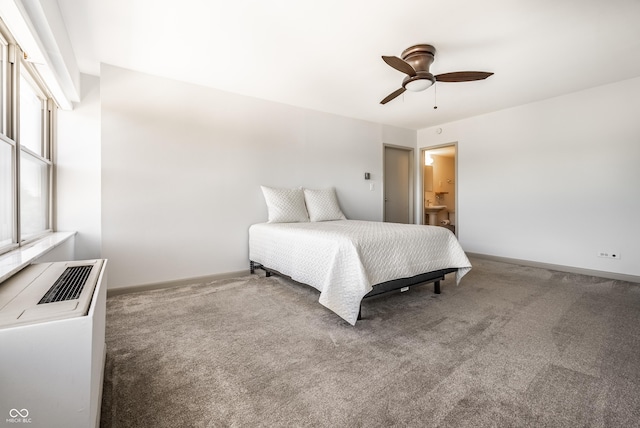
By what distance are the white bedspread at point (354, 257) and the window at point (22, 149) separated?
6.50ft

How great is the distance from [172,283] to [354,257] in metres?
2.31

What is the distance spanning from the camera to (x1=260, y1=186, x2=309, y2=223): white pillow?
3.63 metres

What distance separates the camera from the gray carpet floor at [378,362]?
1.26 metres

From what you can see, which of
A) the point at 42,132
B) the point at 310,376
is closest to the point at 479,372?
the point at 310,376

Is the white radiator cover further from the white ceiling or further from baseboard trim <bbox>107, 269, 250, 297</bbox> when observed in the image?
baseboard trim <bbox>107, 269, 250, 297</bbox>

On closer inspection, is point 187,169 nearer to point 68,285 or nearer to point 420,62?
point 68,285

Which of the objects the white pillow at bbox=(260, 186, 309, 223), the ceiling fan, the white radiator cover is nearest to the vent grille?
the white radiator cover

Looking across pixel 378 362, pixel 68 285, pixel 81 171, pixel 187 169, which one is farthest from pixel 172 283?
pixel 378 362

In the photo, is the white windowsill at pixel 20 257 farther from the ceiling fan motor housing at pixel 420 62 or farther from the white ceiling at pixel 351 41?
the ceiling fan motor housing at pixel 420 62

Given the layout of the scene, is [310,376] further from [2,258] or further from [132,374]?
[2,258]

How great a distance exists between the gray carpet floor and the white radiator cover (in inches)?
21.1

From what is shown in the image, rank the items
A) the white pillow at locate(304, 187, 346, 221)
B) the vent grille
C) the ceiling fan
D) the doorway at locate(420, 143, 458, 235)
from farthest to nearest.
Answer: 1. the doorway at locate(420, 143, 458, 235)
2. the white pillow at locate(304, 187, 346, 221)
3. the ceiling fan
4. the vent grille

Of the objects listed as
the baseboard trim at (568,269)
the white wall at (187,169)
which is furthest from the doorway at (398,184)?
the white wall at (187,169)

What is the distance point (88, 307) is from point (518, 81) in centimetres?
439
